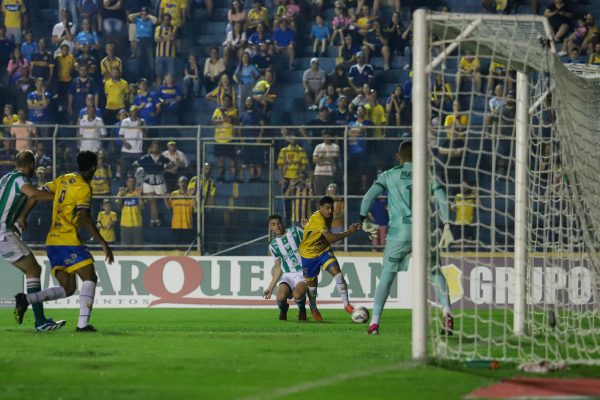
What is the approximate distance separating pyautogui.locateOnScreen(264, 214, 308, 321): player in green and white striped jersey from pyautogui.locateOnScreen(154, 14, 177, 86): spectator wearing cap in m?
10.9

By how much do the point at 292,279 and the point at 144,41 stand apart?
11916 millimetres

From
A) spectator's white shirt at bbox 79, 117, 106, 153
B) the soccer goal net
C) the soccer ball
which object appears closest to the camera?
the soccer goal net

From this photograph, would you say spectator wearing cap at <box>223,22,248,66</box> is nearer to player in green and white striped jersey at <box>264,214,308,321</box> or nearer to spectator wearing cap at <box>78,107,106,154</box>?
spectator wearing cap at <box>78,107,106,154</box>

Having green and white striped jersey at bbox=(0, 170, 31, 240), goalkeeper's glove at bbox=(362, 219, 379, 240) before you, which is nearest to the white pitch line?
green and white striped jersey at bbox=(0, 170, 31, 240)

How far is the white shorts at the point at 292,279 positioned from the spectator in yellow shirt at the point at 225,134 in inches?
146

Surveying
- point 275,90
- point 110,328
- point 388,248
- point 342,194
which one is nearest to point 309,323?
point 110,328

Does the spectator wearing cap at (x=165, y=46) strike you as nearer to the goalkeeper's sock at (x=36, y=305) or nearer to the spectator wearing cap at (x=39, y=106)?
the spectator wearing cap at (x=39, y=106)

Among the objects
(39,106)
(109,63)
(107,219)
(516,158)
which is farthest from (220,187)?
(516,158)

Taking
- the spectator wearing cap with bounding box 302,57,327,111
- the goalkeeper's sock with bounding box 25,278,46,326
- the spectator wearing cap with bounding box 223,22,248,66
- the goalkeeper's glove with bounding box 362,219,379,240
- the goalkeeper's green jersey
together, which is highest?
the spectator wearing cap with bounding box 223,22,248,66

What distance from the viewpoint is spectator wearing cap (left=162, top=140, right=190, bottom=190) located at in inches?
852

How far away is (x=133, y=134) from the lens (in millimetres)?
23203

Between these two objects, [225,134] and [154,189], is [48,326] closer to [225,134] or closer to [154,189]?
[154,189]

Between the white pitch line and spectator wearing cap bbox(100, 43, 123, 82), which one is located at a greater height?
spectator wearing cap bbox(100, 43, 123, 82)

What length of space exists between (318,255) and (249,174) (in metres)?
4.71
